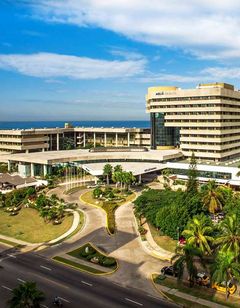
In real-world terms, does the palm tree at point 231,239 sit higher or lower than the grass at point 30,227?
higher

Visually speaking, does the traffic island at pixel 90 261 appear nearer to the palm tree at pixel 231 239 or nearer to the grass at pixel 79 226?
the grass at pixel 79 226

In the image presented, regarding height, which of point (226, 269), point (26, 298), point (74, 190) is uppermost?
point (226, 269)

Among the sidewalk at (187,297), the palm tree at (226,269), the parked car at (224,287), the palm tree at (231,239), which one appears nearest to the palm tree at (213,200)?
the palm tree at (231,239)

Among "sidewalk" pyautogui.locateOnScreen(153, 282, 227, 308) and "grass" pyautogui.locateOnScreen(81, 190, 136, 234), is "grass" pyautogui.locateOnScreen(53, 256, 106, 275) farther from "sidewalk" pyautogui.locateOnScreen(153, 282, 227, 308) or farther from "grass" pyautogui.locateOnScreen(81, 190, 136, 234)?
"grass" pyautogui.locateOnScreen(81, 190, 136, 234)

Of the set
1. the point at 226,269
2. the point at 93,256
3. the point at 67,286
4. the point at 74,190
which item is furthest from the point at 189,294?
the point at 74,190

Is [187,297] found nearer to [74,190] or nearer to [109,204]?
[109,204]

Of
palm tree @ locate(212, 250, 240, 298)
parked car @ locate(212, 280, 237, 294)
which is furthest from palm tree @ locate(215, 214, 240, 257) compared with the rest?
parked car @ locate(212, 280, 237, 294)
